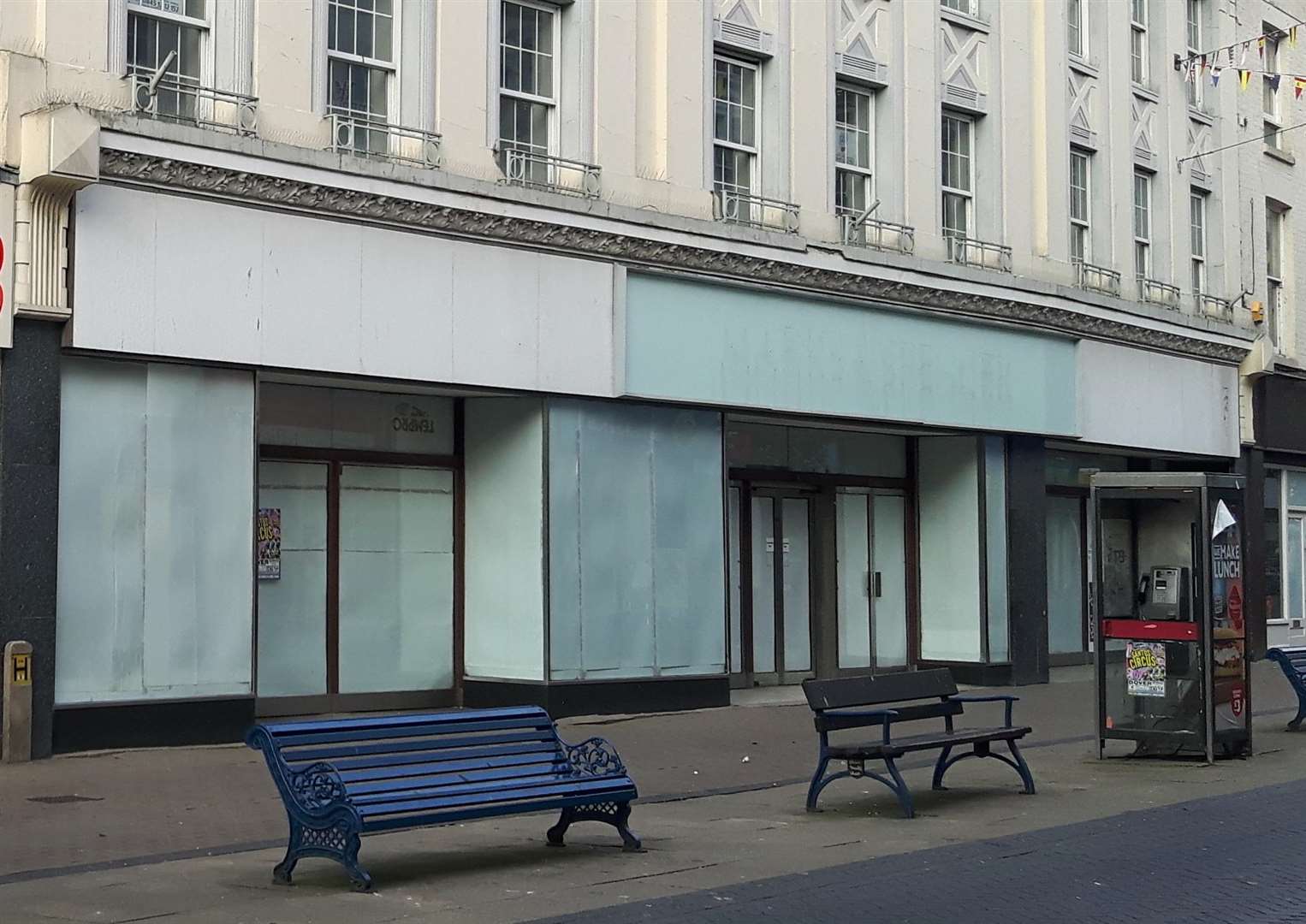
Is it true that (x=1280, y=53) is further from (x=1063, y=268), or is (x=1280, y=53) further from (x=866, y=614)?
(x=866, y=614)

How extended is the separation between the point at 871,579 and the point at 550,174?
26.6 feet

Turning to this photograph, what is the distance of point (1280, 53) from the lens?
106 feet

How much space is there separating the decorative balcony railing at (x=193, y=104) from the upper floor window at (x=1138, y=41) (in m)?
16.9

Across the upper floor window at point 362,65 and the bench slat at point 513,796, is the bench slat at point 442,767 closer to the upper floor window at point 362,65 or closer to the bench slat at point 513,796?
the bench slat at point 513,796

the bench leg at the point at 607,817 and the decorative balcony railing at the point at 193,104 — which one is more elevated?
the decorative balcony railing at the point at 193,104

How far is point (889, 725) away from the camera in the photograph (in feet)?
40.4

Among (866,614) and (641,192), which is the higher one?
(641,192)

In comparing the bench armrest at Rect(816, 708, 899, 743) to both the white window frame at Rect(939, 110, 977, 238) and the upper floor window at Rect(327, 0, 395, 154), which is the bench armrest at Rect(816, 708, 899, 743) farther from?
the white window frame at Rect(939, 110, 977, 238)

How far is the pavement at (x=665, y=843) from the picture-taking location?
28.2ft

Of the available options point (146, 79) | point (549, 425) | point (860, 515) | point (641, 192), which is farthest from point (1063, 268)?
point (146, 79)

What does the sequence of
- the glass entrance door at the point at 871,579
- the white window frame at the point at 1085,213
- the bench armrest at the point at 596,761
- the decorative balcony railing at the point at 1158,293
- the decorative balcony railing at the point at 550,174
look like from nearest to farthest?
1. the bench armrest at the point at 596,761
2. the decorative balcony railing at the point at 550,174
3. the glass entrance door at the point at 871,579
4. the white window frame at the point at 1085,213
5. the decorative balcony railing at the point at 1158,293

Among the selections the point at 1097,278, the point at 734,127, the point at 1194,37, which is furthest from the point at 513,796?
the point at 1194,37

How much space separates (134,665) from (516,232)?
5.73 m

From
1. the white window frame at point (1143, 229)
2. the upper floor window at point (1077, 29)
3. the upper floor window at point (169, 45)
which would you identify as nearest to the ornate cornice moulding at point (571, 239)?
the upper floor window at point (169, 45)
